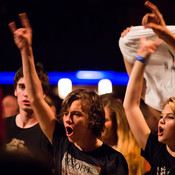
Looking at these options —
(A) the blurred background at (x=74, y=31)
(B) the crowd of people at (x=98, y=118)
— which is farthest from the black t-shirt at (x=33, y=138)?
(A) the blurred background at (x=74, y=31)

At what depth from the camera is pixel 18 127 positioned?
2398 millimetres

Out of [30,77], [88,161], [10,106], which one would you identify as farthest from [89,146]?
[10,106]

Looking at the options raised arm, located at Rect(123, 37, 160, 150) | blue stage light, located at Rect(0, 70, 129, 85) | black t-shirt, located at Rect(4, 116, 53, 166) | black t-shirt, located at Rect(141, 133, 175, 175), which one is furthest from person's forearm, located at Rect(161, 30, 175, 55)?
blue stage light, located at Rect(0, 70, 129, 85)

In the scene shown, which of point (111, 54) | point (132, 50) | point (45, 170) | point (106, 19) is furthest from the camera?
point (106, 19)

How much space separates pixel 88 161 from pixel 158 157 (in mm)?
423

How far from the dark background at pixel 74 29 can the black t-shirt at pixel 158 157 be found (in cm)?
502

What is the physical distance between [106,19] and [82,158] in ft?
20.0

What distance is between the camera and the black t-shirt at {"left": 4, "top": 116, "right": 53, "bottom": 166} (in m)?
2.21

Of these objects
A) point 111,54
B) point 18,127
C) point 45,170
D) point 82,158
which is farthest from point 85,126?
point 111,54

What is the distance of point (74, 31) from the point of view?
767 centimetres

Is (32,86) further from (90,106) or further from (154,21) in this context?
(154,21)

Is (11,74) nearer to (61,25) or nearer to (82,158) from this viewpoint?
(61,25)

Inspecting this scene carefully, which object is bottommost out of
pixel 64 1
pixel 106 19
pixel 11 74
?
pixel 11 74

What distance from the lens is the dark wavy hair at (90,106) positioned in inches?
83.7
